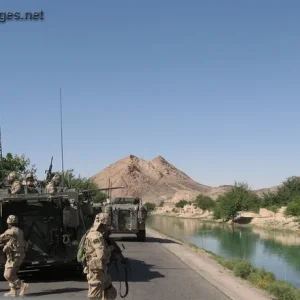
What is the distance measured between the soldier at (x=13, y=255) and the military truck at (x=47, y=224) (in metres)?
1.28

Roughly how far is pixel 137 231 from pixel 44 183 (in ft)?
33.5

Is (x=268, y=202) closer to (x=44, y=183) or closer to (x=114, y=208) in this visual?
(x=114, y=208)

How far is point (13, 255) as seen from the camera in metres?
10.1

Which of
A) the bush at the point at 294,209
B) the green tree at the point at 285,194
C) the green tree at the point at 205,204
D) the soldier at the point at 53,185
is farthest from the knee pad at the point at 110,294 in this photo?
the green tree at the point at 205,204

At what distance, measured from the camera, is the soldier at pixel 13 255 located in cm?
977

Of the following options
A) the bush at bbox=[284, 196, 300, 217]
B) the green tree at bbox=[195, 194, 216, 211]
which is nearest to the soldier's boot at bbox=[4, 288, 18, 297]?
the bush at bbox=[284, 196, 300, 217]

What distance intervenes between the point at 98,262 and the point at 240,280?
726 cm

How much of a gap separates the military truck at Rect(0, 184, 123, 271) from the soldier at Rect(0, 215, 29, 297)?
1282mm

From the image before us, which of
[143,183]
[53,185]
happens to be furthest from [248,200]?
[143,183]

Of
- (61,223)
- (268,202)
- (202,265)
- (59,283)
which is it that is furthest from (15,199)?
(268,202)

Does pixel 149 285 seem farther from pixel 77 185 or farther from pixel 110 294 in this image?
pixel 77 185

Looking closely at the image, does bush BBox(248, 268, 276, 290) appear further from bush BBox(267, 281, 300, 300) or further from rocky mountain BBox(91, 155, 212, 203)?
rocky mountain BBox(91, 155, 212, 203)

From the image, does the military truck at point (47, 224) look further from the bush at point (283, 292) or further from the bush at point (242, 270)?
the bush at point (242, 270)

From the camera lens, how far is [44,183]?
16156 millimetres
